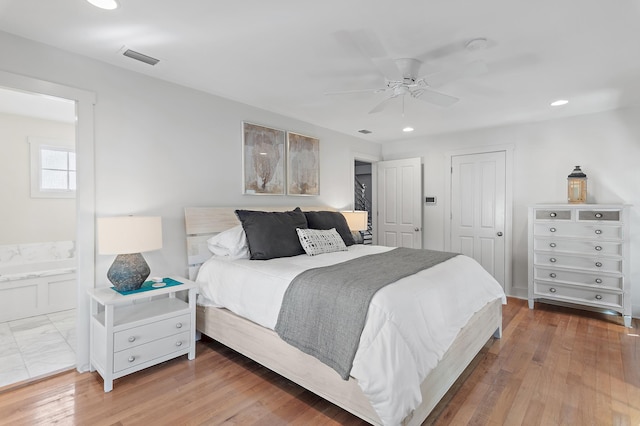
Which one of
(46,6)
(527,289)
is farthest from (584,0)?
(527,289)

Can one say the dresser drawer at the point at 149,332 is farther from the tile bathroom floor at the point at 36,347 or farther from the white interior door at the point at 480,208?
the white interior door at the point at 480,208

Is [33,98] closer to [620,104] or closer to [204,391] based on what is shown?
[204,391]

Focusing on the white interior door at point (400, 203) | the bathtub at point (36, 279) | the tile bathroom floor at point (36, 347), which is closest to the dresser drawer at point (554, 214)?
the white interior door at point (400, 203)

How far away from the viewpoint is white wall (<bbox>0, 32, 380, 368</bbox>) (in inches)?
94.8

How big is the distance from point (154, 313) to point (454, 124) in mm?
4146

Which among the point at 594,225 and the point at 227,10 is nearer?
the point at 227,10

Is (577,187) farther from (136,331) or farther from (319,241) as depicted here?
(136,331)

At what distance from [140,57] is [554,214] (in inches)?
176

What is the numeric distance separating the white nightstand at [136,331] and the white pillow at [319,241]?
1.03 meters

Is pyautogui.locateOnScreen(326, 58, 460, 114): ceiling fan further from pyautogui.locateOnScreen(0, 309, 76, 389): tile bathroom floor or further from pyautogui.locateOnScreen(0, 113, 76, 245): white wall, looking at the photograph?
pyautogui.locateOnScreen(0, 113, 76, 245): white wall

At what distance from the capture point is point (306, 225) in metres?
3.40

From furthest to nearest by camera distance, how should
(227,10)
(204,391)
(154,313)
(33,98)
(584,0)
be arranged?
1. (33,98)
2. (154,313)
3. (204,391)
4. (227,10)
5. (584,0)

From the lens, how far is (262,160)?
3736 millimetres

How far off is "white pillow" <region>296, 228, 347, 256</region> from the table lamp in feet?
4.05
